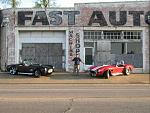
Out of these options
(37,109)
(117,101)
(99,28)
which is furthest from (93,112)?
(99,28)

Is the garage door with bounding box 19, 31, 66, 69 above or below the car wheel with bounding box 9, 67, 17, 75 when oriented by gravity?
above

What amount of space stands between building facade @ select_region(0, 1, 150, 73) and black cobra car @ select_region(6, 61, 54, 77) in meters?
3.31

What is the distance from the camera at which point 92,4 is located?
3675 centimetres

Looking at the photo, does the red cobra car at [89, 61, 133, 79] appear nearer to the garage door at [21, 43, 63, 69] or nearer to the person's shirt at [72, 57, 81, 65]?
the person's shirt at [72, 57, 81, 65]

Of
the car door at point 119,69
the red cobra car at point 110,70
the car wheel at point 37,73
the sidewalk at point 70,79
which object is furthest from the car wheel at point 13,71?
the car door at point 119,69

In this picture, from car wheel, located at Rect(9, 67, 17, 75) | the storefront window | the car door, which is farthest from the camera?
the storefront window

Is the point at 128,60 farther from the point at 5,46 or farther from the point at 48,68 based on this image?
the point at 5,46

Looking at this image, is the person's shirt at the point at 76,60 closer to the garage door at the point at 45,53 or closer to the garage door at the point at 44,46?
the garage door at the point at 44,46

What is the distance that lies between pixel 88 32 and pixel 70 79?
267 inches

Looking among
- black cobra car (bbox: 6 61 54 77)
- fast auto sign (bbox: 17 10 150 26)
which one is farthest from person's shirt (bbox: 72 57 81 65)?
fast auto sign (bbox: 17 10 150 26)

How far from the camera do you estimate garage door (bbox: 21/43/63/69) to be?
123ft

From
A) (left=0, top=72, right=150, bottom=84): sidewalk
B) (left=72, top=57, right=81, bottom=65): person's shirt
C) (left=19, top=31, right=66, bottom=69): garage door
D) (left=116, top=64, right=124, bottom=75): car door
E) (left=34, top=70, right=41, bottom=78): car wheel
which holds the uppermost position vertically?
(left=19, top=31, right=66, bottom=69): garage door

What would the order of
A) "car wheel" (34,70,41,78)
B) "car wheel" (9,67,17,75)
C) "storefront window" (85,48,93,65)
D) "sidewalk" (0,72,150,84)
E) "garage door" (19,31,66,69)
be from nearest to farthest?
"sidewalk" (0,72,150,84) < "car wheel" (34,70,41,78) < "car wheel" (9,67,17,75) < "storefront window" (85,48,93,65) < "garage door" (19,31,66,69)

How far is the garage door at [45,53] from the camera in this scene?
37.3m
